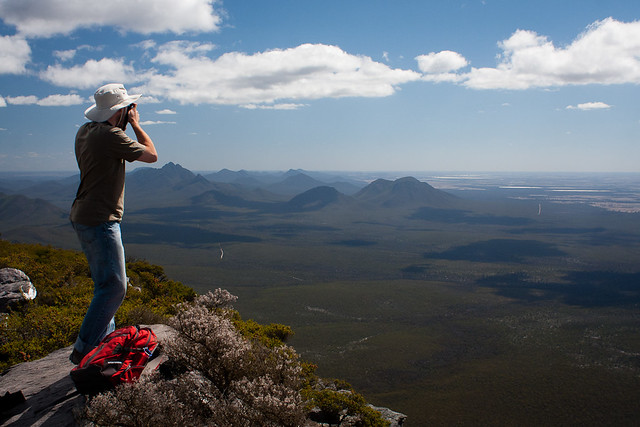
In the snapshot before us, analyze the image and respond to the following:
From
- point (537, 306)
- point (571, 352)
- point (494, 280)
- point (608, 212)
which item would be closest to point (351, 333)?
point (571, 352)

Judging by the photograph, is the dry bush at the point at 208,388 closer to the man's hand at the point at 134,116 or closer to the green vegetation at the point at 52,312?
the man's hand at the point at 134,116

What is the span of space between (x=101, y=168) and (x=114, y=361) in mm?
1810

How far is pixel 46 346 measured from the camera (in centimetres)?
600

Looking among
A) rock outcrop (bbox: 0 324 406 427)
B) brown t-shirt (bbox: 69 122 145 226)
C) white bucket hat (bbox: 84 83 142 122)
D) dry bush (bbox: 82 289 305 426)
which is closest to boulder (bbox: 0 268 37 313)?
rock outcrop (bbox: 0 324 406 427)

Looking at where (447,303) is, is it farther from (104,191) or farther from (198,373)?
(104,191)

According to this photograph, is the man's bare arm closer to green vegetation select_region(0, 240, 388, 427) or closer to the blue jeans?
the blue jeans

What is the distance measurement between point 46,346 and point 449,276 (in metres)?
86.3

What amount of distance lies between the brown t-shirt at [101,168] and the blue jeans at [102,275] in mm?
111

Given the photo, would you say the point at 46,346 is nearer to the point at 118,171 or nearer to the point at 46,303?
the point at 46,303

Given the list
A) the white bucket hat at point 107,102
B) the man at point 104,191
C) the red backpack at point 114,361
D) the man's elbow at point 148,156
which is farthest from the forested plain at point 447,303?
the white bucket hat at point 107,102

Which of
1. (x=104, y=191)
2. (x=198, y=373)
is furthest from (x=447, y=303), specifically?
(x=104, y=191)

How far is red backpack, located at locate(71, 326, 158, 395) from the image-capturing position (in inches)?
135

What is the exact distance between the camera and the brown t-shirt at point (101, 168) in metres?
3.54

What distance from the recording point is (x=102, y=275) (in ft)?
12.3
